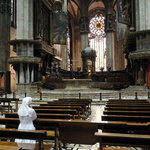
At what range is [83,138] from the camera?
12.5ft

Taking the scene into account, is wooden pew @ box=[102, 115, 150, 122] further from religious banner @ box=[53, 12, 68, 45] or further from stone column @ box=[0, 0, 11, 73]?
stone column @ box=[0, 0, 11, 73]

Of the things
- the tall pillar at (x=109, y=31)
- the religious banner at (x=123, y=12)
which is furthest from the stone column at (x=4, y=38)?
the tall pillar at (x=109, y=31)

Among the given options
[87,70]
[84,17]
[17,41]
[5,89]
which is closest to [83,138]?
[5,89]

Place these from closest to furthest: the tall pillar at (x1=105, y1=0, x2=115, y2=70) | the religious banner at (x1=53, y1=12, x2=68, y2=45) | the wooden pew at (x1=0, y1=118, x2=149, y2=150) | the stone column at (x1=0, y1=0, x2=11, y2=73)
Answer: the wooden pew at (x1=0, y1=118, x2=149, y2=150) < the religious banner at (x1=53, y1=12, x2=68, y2=45) < the stone column at (x1=0, y1=0, x2=11, y2=73) < the tall pillar at (x1=105, y1=0, x2=115, y2=70)

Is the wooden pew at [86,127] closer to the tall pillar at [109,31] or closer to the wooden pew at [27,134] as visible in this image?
the wooden pew at [27,134]

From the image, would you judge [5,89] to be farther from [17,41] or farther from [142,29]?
[142,29]

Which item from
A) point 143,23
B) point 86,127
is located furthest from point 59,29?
point 86,127

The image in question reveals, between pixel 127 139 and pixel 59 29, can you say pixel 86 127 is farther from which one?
pixel 59 29

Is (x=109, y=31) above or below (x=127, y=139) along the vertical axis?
above

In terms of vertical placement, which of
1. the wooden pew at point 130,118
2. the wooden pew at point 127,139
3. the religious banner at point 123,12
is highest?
the religious banner at point 123,12

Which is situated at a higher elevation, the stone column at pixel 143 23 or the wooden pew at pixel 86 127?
the stone column at pixel 143 23

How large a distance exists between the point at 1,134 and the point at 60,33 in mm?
24024

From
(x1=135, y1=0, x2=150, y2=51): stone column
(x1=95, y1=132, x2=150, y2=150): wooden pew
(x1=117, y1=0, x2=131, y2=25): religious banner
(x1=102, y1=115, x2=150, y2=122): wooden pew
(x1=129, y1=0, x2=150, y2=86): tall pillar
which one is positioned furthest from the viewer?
(x1=117, y1=0, x2=131, y2=25): religious banner

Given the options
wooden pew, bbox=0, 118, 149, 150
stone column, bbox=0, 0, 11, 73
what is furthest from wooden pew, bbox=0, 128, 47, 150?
stone column, bbox=0, 0, 11, 73
